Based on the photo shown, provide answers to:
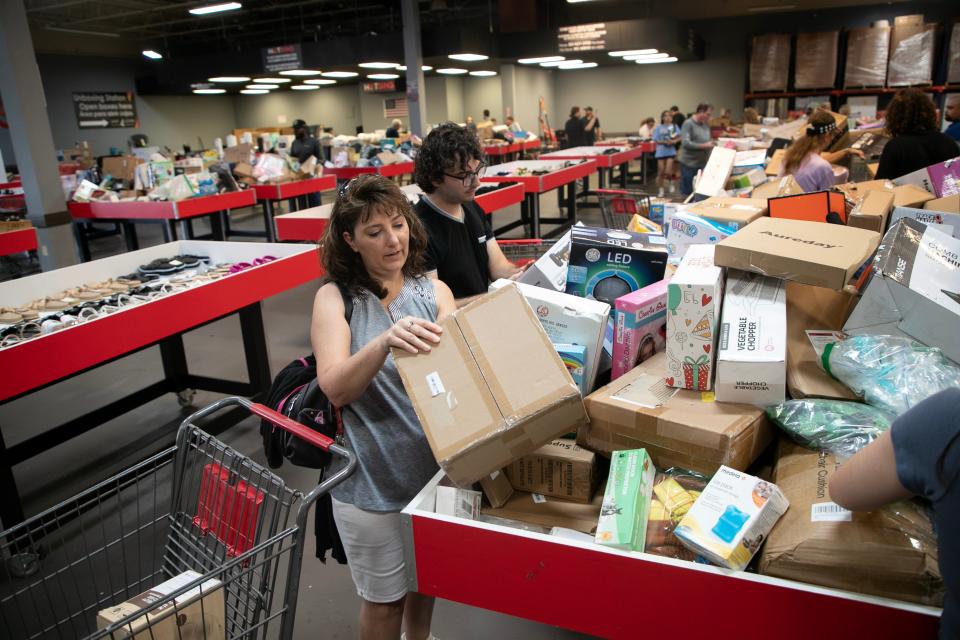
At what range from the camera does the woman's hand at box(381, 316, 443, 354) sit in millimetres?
1453

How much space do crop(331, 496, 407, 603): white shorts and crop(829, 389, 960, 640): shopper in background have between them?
1.13m

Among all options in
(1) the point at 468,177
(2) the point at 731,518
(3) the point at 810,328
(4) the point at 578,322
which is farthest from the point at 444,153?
(2) the point at 731,518

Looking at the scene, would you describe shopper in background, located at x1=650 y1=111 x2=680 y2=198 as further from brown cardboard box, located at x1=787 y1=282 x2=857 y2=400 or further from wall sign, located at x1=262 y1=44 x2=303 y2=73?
brown cardboard box, located at x1=787 y1=282 x2=857 y2=400

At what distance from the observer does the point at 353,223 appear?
5.71 feet

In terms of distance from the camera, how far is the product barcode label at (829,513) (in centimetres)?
127

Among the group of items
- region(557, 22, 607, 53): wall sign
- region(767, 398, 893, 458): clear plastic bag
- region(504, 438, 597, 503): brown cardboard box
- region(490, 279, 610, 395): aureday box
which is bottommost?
region(504, 438, 597, 503): brown cardboard box

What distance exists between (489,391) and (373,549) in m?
0.64

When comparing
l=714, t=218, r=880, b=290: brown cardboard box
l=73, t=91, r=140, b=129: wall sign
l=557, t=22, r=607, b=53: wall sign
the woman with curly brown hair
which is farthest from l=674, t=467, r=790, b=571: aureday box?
l=73, t=91, r=140, b=129: wall sign

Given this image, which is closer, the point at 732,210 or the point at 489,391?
the point at 489,391

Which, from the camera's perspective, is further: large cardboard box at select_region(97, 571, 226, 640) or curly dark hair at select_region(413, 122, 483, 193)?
curly dark hair at select_region(413, 122, 483, 193)

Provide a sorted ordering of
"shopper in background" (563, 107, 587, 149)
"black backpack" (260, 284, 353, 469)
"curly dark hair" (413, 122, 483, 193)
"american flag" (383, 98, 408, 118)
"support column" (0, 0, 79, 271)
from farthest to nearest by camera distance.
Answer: "american flag" (383, 98, 408, 118) < "shopper in background" (563, 107, 587, 149) < "support column" (0, 0, 79, 271) < "curly dark hair" (413, 122, 483, 193) < "black backpack" (260, 284, 353, 469)

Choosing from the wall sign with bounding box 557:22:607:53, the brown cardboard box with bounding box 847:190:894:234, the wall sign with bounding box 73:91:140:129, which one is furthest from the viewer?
the wall sign with bounding box 73:91:140:129

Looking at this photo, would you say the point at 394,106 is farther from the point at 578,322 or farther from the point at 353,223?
the point at 578,322

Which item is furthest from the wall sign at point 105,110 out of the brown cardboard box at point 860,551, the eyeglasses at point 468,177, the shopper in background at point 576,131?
the brown cardboard box at point 860,551
